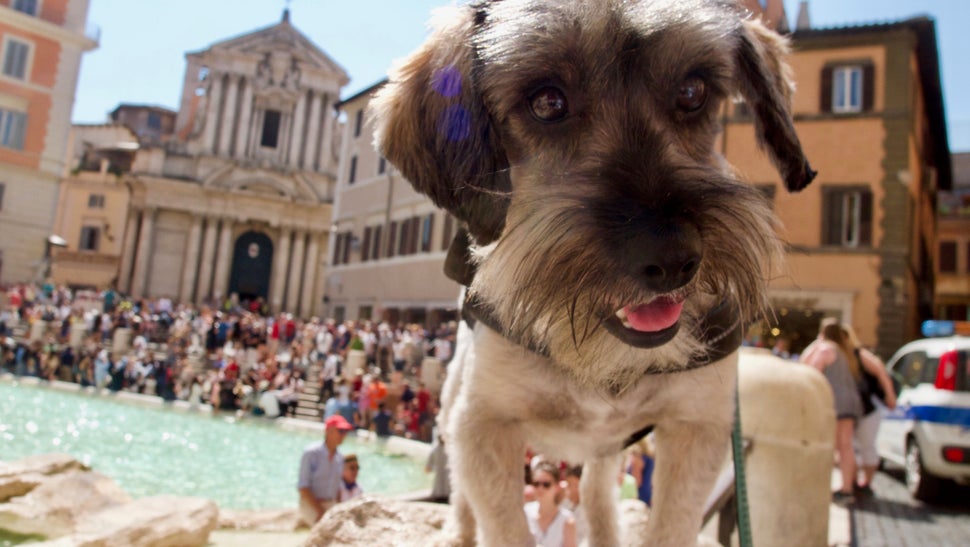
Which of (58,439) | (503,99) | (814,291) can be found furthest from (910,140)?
(503,99)

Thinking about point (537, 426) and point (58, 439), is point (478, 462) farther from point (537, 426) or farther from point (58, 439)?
point (58, 439)

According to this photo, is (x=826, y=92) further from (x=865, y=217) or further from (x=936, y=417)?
(x=936, y=417)

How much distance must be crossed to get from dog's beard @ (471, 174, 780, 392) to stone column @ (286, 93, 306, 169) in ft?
179

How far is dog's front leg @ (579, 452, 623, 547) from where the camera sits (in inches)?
121

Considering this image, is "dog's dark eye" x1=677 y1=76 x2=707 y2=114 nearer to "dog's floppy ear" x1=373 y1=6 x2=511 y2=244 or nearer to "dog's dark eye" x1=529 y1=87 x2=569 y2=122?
"dog's dark eye" x1=529 y1=87 x2=569 y2=122

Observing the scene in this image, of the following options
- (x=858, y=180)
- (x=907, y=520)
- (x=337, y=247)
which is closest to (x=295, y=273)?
(x=337, y=247)

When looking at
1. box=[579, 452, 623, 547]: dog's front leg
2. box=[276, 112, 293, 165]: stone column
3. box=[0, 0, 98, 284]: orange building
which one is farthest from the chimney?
box=[276, 112, 293, 165]: stone column

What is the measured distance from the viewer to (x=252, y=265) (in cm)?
5497

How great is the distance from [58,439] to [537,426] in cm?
1492

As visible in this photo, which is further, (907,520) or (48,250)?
(48,250)

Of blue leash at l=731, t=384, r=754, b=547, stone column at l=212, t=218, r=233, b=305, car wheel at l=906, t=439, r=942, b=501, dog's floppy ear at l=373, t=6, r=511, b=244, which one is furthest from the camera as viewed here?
stone column at l=212, t=218, r=233, b=305

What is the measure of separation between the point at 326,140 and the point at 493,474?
180ft

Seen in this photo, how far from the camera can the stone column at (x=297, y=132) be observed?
5412cm

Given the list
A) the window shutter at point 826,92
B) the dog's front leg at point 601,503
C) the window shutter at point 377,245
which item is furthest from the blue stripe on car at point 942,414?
the window shutter at point 377,245
